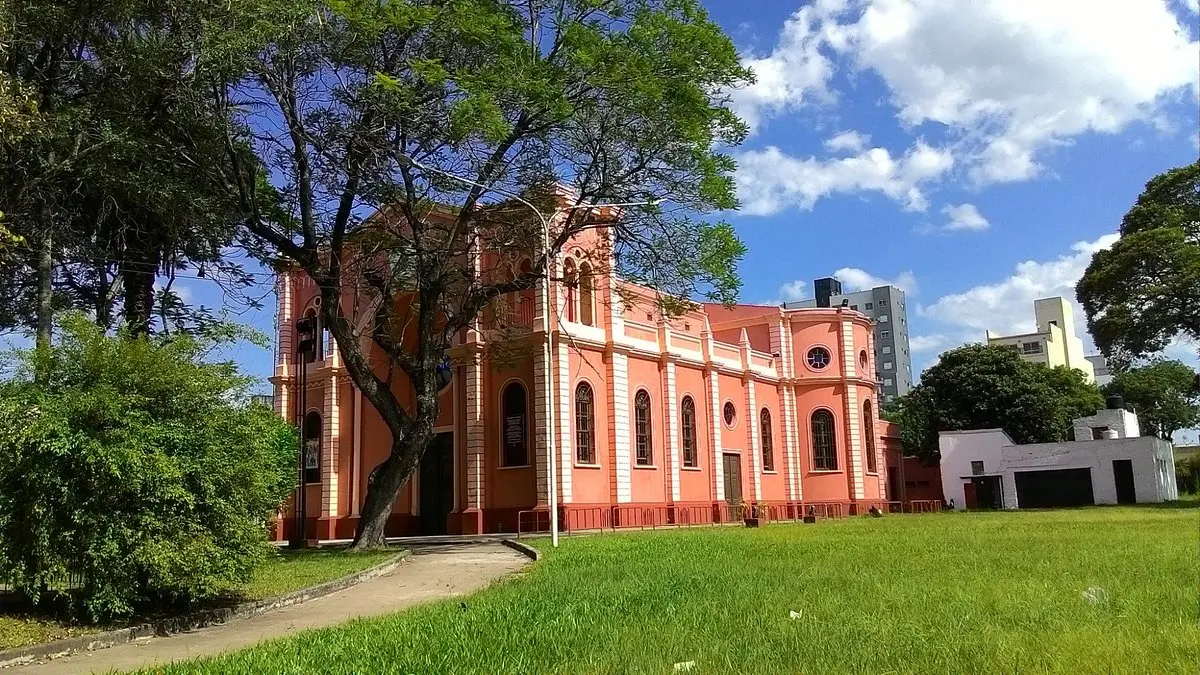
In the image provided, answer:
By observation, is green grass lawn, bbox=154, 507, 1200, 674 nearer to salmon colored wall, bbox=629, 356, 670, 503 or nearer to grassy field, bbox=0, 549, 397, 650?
grassy field, bbox=0, 549, 397, 650

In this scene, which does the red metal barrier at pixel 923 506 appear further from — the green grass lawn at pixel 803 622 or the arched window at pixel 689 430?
the green grass lawn at pixel 803 622

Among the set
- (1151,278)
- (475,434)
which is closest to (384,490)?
(475,434)

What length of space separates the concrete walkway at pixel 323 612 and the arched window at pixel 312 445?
15.3 meters

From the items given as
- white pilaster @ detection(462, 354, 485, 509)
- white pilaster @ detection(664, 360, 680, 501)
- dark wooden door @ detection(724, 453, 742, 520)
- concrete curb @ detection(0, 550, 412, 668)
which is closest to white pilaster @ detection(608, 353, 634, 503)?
white pilaster @ detection(664, 360, 680, 501)

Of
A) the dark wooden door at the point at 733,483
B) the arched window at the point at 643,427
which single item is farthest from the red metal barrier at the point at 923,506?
the arched window at the point at 643,427

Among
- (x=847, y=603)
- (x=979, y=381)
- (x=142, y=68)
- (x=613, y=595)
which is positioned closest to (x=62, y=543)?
(x=613, y=595)

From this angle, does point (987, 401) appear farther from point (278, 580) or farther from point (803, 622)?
point (803, 622)

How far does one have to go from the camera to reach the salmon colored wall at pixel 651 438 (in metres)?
28.6

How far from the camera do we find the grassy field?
28.2 ft

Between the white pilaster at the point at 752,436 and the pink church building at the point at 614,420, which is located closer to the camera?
the pink church building at the point at 614,420

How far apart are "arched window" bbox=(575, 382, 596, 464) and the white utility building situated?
2251cm

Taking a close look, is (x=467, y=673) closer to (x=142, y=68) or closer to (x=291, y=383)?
(x=142, y=68)

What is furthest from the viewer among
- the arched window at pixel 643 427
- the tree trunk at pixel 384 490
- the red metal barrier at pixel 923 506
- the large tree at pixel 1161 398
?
the large tree at pixel 1161 398

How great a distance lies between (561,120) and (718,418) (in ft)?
53.9
